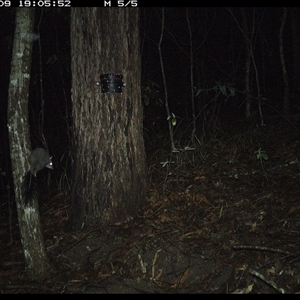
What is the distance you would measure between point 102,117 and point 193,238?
1.56m

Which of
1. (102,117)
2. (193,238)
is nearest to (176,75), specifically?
(102,117)

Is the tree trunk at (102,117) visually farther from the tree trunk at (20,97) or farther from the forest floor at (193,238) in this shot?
the tree trunk at (20,97)

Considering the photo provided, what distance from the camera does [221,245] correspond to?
12.9ft

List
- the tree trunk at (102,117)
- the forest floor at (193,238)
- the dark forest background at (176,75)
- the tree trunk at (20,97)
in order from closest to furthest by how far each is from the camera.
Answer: the forest floor at (193,238) < the tree trunk at (20,97) < the tree trunk at (102,117) < the dark forest background at (176,75)

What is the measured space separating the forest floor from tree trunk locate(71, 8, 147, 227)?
0.30 meters

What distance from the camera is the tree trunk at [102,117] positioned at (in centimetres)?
441

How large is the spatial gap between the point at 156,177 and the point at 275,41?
36.3ft

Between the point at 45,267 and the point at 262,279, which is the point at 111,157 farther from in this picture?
the point at 262,279

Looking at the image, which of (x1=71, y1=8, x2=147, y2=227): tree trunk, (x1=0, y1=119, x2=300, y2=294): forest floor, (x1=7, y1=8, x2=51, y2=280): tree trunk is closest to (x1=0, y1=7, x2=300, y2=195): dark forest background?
(x1=71, y1=8, x2=147, y2=227): tree trunk

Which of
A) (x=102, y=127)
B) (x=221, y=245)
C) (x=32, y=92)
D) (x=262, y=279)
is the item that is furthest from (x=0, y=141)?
(x=262, y=279)

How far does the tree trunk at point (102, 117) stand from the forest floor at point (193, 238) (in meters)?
0.30

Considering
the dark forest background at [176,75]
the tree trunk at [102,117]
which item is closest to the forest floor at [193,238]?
the tree trunk at [102,117]

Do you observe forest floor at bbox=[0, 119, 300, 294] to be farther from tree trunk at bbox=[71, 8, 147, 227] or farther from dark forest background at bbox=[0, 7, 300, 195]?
dark forest background at bbox=[0, 7, 300, 195]

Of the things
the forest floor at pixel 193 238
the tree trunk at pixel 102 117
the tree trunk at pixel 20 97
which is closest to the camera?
the forest floor at pixel 193 238
